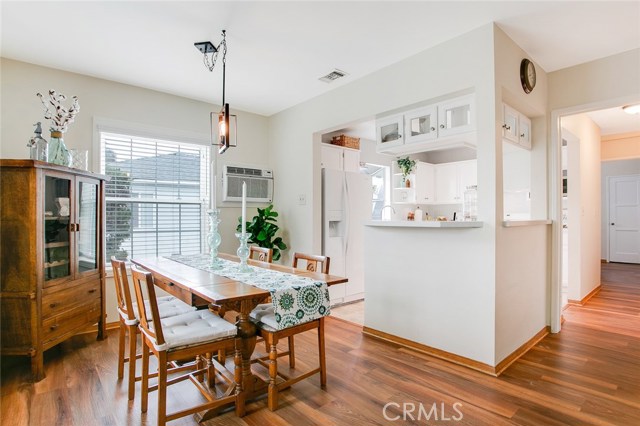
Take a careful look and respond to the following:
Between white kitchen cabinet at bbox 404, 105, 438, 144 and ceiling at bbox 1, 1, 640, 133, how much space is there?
1.69 feet

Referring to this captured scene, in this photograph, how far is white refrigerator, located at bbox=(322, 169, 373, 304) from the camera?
13.9 ft

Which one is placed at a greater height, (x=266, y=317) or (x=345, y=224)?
(x=345, y=224)

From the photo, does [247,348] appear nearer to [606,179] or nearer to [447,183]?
[447,183]

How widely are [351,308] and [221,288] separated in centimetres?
267

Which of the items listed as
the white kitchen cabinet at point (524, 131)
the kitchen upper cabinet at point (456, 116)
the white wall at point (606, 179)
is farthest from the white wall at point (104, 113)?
the white wall at point (606, 179)

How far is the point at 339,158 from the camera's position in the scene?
477 cm

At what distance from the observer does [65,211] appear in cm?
279

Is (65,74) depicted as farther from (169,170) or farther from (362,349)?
(362,349)

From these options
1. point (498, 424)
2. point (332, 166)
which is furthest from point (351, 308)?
point (498, 424)

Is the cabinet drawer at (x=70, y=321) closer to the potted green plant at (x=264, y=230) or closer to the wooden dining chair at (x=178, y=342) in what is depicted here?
the wooden dining chair at (x=178, y=342)

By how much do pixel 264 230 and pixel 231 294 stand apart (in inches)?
94.9

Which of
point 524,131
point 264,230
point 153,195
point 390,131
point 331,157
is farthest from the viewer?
point 331,157

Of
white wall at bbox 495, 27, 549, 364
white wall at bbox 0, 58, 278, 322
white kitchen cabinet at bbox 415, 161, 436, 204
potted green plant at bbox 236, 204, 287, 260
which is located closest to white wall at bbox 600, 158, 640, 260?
white kitchen cabinet at bbox 415, 161, 436, 204

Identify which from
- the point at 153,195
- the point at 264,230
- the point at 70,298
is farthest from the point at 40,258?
the point at 264,230
